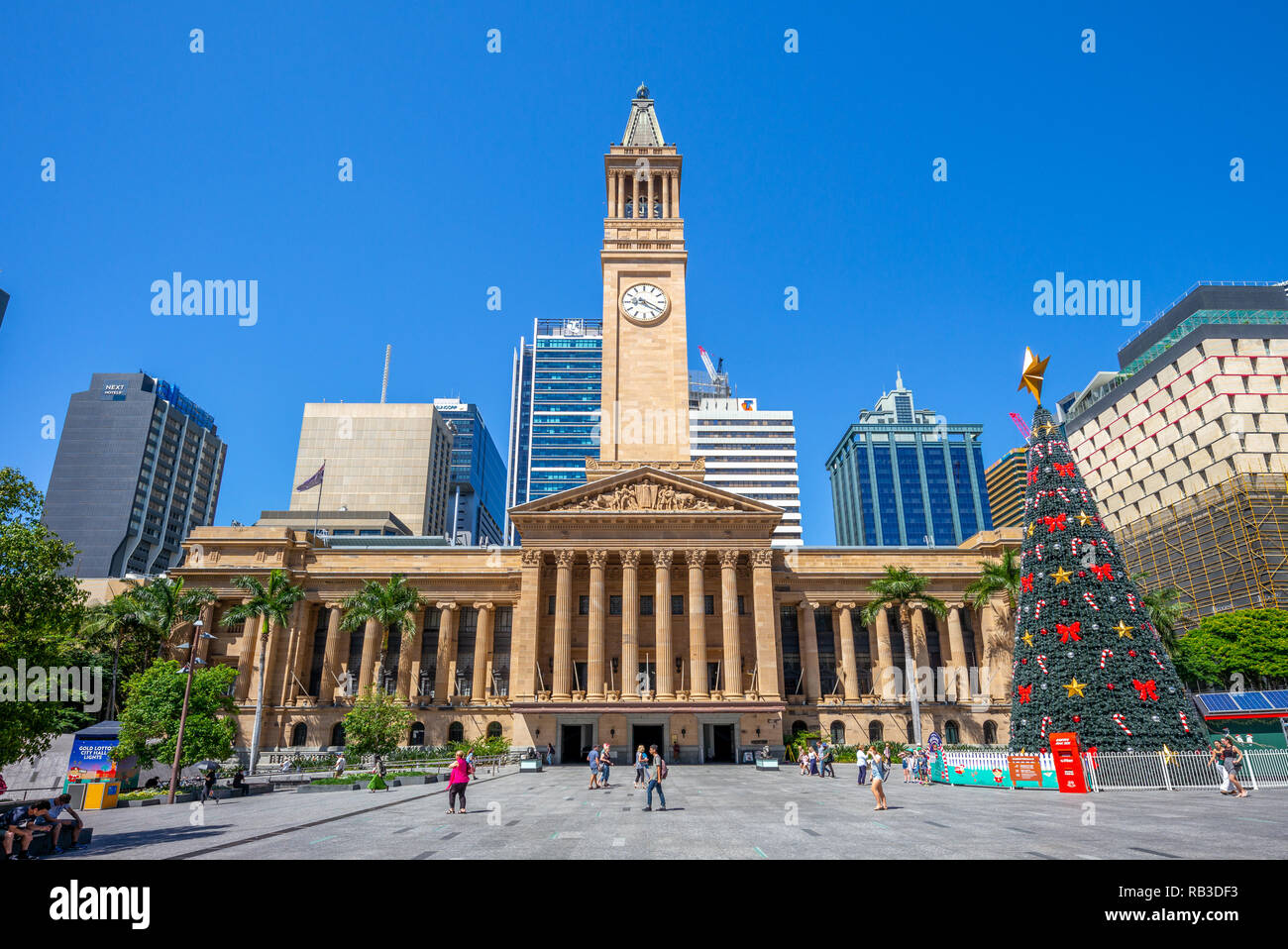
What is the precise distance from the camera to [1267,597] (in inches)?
Answer: 2459

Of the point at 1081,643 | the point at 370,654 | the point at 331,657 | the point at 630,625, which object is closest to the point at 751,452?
the point at 630,625

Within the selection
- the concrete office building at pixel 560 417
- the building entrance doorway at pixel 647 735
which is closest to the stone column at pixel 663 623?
the building entrance doorway at pixel 647 735

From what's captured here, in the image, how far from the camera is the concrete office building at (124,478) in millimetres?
129375

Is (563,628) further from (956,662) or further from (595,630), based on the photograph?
(956,662)

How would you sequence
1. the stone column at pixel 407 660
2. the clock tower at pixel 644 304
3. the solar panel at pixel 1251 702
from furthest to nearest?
the clock tower at pixel 644 304 < the stone column at pixel 407 660 < the solar panel at pixel 1251 702

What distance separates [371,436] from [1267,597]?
396 feet

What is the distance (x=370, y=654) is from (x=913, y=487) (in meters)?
161

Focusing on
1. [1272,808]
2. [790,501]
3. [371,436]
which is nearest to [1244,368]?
[790,501]

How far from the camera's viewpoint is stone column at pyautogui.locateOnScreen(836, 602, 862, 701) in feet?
203

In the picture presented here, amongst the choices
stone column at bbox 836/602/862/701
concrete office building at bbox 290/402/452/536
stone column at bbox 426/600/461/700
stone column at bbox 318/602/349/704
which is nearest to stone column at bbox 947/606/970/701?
stone column at bbox 836/602/862/701

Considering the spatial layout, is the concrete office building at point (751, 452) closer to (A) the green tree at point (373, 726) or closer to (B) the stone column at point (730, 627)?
(B) the stone column at point (730, 627)

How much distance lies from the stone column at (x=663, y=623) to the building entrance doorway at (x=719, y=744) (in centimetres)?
450

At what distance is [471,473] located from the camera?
17675 cm

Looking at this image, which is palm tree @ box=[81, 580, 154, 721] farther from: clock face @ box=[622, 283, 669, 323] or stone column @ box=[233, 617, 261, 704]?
clock face @ box=[622, 283, 669, 323]
